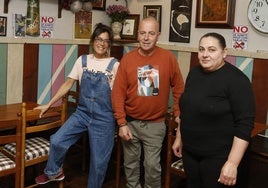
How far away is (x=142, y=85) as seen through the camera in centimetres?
226

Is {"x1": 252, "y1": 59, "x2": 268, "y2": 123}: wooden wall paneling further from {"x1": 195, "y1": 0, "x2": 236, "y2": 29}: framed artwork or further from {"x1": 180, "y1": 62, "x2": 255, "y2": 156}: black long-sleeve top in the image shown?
{"x1": 180, "y1": 62, "x2": 255, "y2": 156}: black long-sleeve top

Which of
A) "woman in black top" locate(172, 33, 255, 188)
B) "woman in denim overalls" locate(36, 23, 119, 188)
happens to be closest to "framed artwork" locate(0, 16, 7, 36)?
"woman in denim overalls" locate(36, 23, 119, 188)

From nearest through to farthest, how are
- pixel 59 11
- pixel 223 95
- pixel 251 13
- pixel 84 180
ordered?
pixel 223 95 < pixel 251 13 < pixel 84 180 < pixel 59 11

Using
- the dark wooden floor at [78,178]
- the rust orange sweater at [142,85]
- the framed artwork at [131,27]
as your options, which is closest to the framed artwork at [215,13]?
the framed artwork at [131,27]

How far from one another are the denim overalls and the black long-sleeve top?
2.56ft

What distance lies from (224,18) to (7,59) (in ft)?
6.32

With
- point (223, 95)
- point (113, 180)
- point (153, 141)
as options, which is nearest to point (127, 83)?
point (153, 141)

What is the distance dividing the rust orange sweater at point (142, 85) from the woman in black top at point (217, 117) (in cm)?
44

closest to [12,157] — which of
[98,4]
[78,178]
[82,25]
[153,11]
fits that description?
[78,178]

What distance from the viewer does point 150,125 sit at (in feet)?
7.54

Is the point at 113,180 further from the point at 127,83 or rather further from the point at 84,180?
the point at 127,83

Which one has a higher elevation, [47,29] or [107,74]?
[47,29]

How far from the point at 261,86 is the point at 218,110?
4.27 feet

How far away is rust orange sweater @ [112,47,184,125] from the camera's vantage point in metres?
2.26
